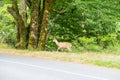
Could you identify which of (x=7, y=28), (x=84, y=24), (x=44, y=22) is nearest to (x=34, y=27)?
(x=44, y=22)

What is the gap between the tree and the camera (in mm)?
20203

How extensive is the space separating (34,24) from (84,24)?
4.62m

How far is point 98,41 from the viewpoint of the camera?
981 inches

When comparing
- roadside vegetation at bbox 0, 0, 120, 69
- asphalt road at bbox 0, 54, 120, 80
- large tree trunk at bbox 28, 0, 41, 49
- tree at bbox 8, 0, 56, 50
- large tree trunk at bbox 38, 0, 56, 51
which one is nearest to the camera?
asphalt road at bbox 0, 54, 120, 80

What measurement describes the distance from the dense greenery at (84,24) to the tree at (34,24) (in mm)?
2048

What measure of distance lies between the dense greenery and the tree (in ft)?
6.72

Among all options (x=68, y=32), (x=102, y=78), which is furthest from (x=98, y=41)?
(x=102, y=78)

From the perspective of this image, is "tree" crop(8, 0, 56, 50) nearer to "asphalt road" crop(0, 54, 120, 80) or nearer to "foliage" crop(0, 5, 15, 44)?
"foliage" crop(0, 5, 15, 44)

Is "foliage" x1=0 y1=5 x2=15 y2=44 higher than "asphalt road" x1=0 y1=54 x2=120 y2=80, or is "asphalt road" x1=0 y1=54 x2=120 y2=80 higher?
"asphalt road" x1=0 y1=54 x2=120 y2=80

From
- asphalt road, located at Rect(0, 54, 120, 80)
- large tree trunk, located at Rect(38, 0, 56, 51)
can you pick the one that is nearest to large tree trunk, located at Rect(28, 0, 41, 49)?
large tree trunk, located at Rect(38, 0, 56, 51)

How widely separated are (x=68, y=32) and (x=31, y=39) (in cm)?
511

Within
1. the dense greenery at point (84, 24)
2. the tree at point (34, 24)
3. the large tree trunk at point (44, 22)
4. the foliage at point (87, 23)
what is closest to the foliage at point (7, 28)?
the dense greenery at point (84, 24)

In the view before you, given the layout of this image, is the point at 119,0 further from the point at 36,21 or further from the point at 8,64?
the point at 8,64

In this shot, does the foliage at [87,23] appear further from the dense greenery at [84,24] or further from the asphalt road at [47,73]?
the asphalt road at [47,73]
